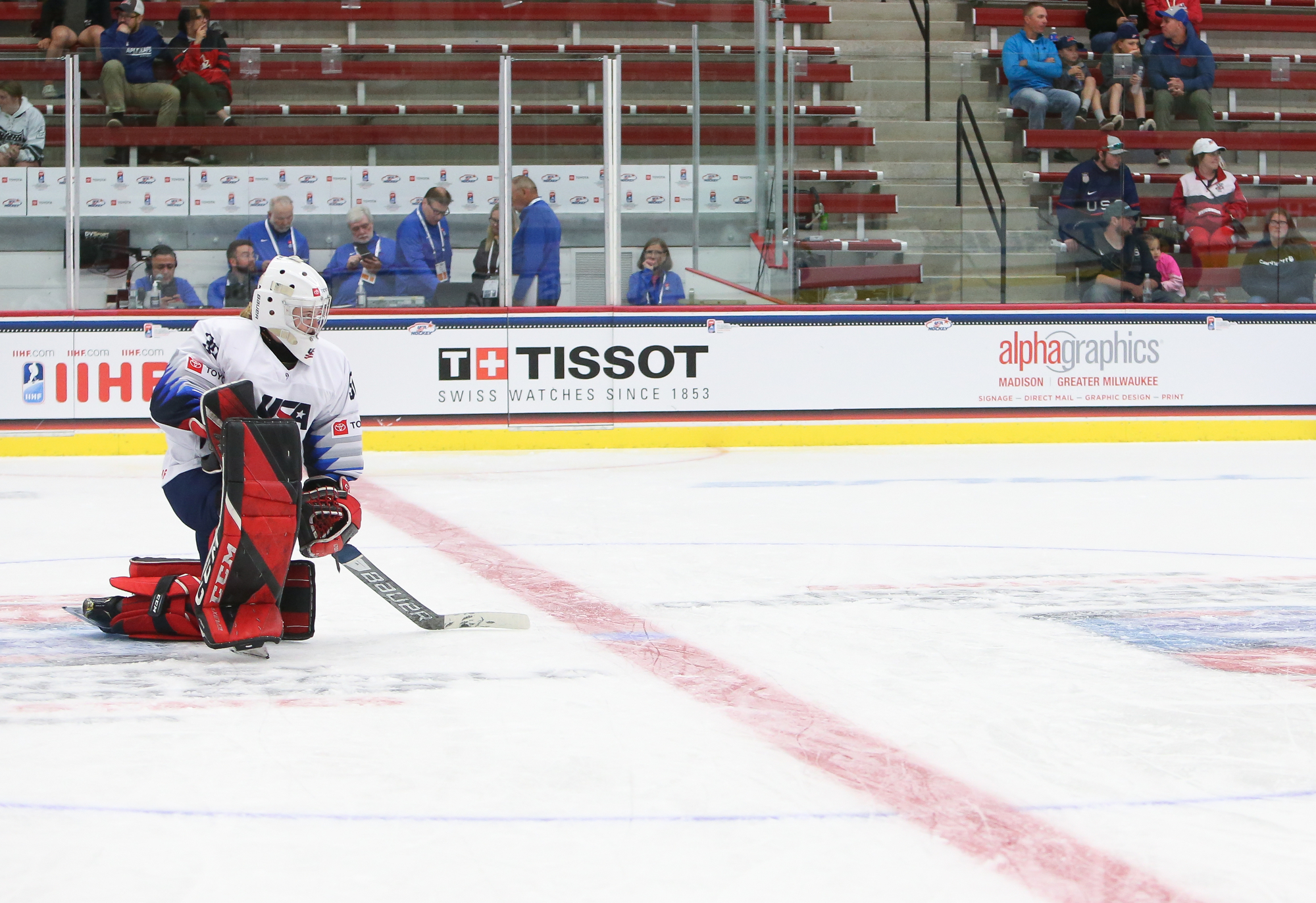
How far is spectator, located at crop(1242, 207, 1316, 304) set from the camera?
9594 mm

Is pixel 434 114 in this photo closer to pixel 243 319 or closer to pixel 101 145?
pixel 101 145

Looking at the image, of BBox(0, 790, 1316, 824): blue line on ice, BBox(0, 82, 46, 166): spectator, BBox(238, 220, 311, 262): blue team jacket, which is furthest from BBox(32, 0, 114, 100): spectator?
BBox(0, 790, 1316, 824): blue line on ice

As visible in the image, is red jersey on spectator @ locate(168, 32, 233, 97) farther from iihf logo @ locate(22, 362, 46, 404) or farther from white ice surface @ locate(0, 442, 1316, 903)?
white ice surface @ locate(0, 442, 1316, 903)

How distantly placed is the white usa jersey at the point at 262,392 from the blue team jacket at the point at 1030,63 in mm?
7694

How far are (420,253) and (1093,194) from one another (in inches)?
172

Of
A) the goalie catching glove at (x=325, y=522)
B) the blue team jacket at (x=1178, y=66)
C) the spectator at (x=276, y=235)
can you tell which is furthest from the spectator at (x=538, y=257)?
the goalie catching glove at (x=325, y=522)

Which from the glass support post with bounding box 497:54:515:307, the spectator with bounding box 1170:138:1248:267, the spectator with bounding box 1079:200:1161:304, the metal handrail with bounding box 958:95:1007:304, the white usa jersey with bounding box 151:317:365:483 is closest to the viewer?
the white usa jersey with bounding box 151:317:365:483

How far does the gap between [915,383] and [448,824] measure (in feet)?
24.6

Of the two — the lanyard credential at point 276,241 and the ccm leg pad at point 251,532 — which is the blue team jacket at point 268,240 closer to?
the lanyard credential at point 276,241

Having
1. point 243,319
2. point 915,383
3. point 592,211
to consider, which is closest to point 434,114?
point 592,211

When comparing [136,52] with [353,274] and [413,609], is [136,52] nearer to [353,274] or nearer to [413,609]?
[353,274]

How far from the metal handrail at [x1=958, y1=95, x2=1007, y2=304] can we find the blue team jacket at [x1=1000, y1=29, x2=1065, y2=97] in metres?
0.74

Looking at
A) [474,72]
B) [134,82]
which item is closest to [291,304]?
[474,72]

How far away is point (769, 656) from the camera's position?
3342 millimetres
